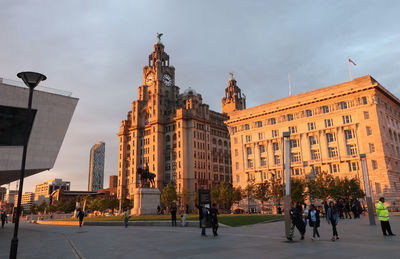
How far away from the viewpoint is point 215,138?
127062mm

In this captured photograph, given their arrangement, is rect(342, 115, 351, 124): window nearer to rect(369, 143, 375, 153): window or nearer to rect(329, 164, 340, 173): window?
rect(369, 143, 375, 153): window

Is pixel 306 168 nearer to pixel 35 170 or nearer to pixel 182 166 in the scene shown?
pixel 182 166

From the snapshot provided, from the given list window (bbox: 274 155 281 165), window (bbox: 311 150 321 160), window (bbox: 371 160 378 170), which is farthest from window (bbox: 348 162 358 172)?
window (bbox: 274 155 281 165)

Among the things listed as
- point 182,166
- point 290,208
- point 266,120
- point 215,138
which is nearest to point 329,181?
point 266,120

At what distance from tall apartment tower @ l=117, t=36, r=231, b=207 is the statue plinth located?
2262 inches

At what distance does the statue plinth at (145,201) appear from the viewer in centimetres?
4594

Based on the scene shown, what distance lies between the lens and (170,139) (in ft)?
390

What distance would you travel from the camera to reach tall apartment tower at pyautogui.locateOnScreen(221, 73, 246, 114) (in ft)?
507

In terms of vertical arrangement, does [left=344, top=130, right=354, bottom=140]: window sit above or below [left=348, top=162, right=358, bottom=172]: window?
above

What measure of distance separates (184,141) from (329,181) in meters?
62.1

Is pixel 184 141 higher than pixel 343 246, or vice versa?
pixel 184 141

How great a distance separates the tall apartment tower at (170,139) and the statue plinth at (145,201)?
188 ft

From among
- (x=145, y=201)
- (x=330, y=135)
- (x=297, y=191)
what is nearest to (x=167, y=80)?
(x=330, y=135)

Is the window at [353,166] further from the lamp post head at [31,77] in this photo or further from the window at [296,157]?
the lamp post head at [31,77]
